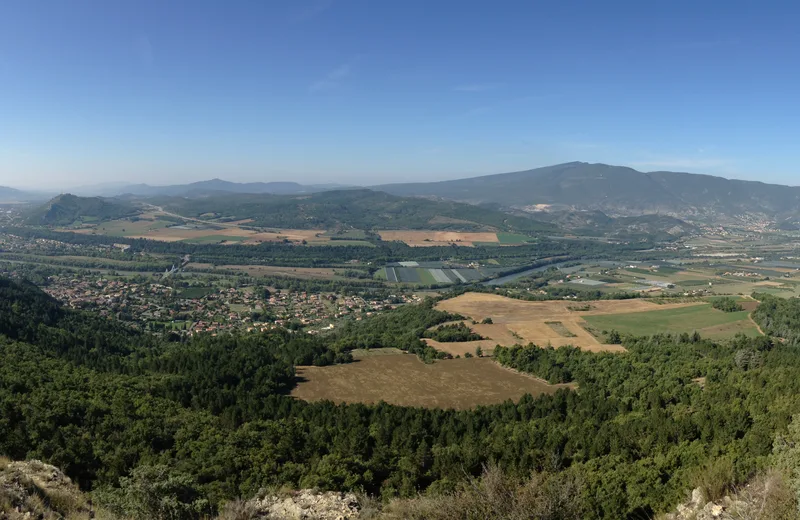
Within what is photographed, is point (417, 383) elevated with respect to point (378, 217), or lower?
lower

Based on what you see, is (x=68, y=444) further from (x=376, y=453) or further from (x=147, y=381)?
(x=147, y=381)

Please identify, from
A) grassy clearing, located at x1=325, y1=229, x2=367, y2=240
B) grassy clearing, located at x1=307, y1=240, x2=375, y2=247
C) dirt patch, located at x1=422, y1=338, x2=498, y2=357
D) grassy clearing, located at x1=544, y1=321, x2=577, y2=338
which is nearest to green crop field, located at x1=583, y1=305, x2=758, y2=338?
grassy clearing, located at x1=544, y1=321, x2=577, y2=338

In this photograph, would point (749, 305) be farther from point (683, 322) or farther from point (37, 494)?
point (37, 494)

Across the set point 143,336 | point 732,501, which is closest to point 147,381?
point 143,336

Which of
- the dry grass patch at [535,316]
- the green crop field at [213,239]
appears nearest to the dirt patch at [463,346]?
the dry grass patch at [535,316]

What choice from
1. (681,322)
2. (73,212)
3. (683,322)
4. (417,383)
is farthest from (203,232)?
(683,322)

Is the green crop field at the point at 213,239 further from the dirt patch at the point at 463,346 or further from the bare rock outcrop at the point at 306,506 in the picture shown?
the bare rock outcrop at the point at 306,506
